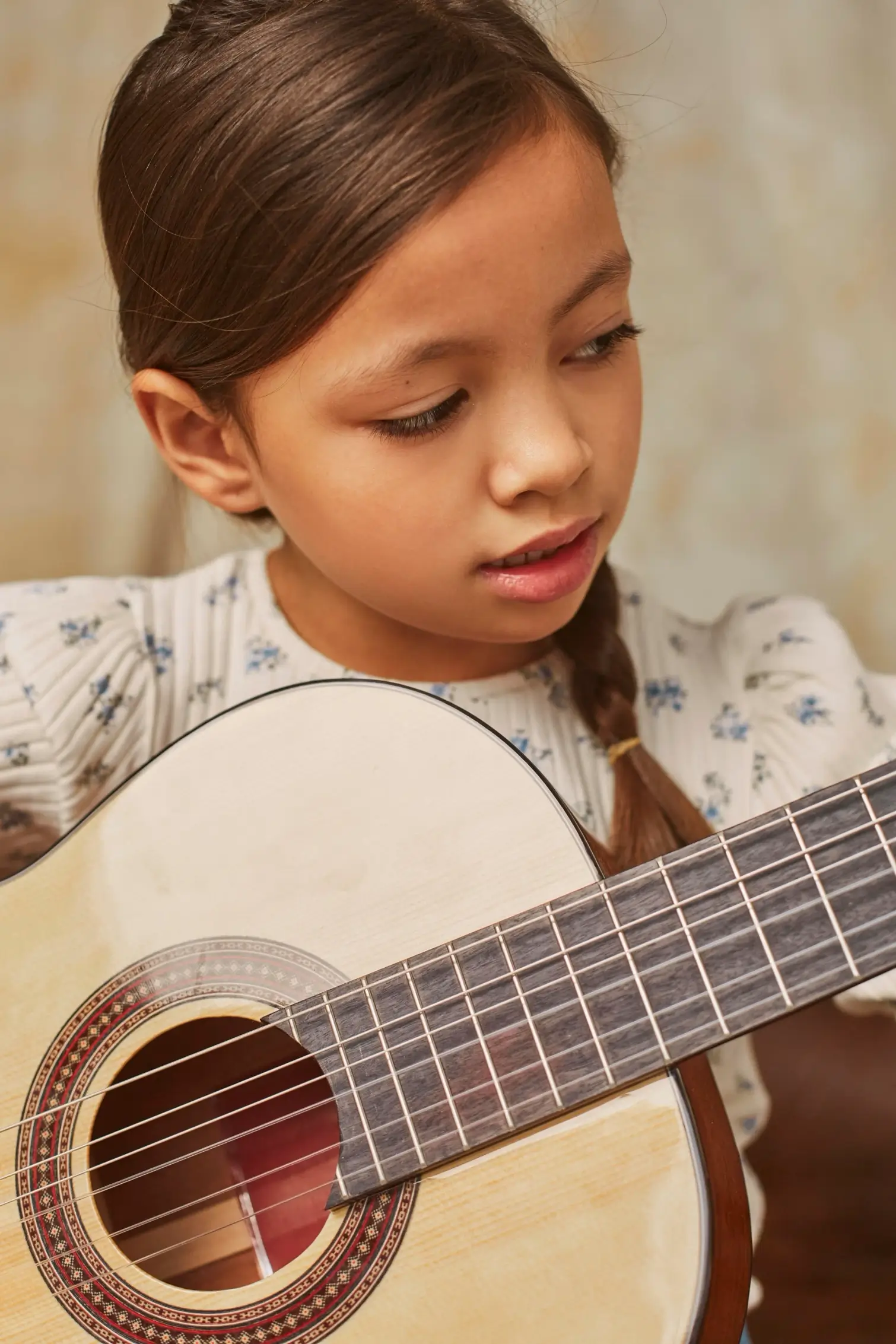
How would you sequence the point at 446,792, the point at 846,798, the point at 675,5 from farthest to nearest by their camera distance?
the point at 675,5
the point at 446,792
the point at 846,798

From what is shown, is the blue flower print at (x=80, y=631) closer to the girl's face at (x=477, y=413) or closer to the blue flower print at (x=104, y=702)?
the blue flower print at (x=104, y=702)

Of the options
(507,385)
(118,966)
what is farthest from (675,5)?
(118,966)

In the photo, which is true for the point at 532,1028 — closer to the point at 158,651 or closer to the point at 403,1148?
the point at 403,1148

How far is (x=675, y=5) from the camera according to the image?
114cm

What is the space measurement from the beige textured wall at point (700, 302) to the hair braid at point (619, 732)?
20.1 inches

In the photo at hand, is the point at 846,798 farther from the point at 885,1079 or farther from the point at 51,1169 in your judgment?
the point at 885,1079

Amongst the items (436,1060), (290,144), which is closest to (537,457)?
(290,144)

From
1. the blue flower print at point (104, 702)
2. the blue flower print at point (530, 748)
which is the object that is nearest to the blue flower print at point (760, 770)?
the blue flower print at point (530, 748)

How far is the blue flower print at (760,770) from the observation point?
824mm

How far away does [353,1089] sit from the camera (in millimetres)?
601

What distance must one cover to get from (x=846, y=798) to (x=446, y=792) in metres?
0.21

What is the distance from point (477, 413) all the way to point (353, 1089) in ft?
Answer: 1.19

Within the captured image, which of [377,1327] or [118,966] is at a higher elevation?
[118,966]

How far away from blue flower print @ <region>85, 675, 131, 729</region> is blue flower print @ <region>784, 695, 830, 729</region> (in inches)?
19.1
